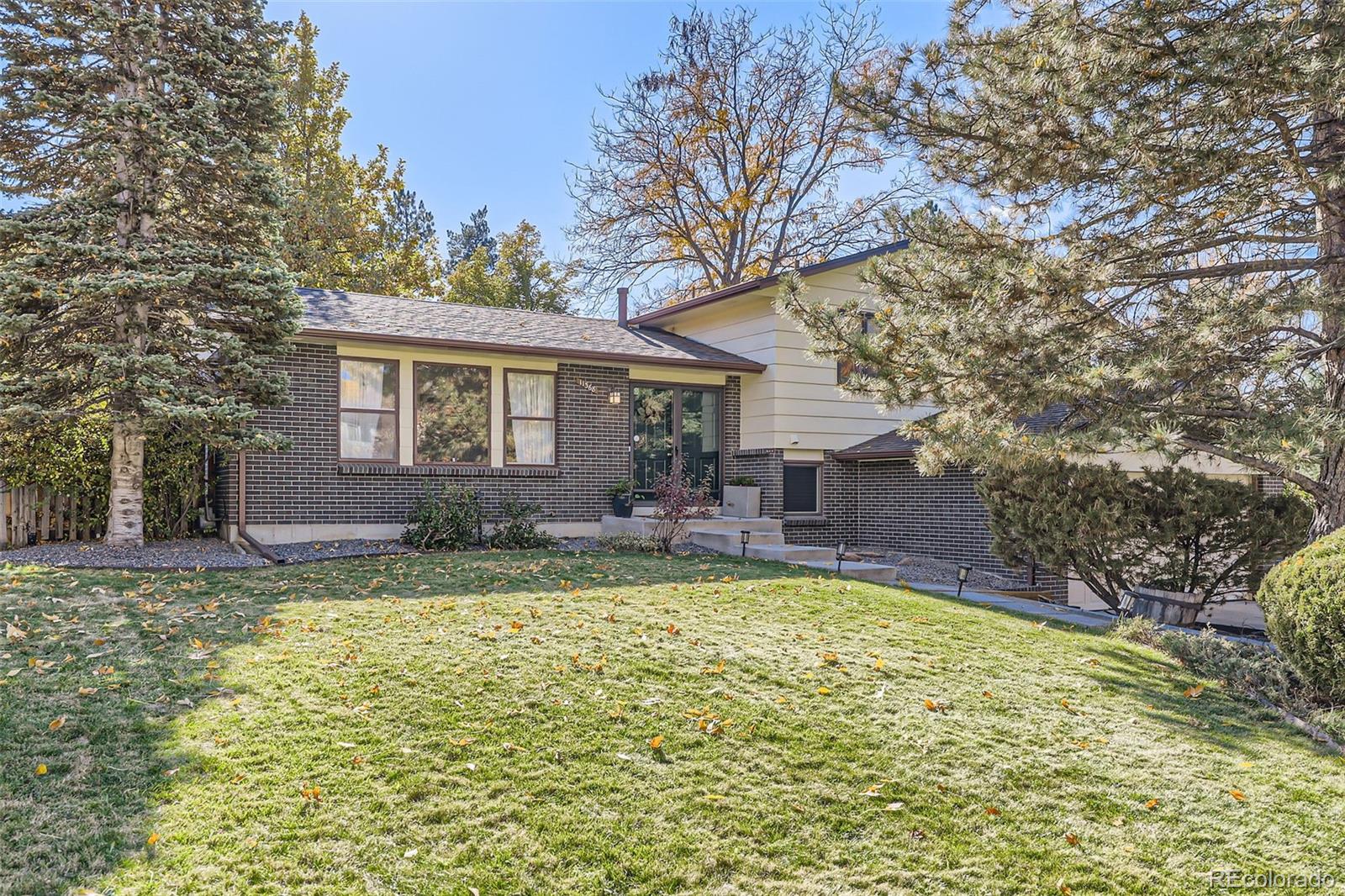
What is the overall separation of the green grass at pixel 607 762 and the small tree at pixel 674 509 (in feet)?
16.1

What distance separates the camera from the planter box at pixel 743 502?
44.2ft

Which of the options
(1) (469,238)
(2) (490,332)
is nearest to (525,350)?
(2) (490,332)

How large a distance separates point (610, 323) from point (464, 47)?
5.73 m

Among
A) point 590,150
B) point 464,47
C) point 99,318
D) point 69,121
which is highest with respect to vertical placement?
point 590,150

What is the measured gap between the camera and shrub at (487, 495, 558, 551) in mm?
11578

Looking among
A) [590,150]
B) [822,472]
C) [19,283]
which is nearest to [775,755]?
[19,283]

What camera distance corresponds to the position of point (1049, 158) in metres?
6.97

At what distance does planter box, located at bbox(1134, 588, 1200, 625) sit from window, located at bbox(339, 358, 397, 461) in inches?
394

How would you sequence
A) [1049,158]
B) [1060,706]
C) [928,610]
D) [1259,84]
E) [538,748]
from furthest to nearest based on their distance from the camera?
1. [928,610]
2. [1049,158]
3. [1259,84]
4. [1060,706]
5. [538,748]

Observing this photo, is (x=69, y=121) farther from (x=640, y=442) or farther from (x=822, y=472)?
(x=822, y=472)

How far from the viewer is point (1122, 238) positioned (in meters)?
6.92

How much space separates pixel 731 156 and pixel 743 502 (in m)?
15.2

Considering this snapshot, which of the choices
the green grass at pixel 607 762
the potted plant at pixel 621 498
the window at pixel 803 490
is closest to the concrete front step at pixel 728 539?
the potted plant at pixel 621 498

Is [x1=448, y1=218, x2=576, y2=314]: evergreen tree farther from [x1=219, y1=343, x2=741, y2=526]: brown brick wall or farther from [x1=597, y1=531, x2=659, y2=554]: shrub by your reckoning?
[x1=597, y1=531, x2=659, y2=554]: shrub
